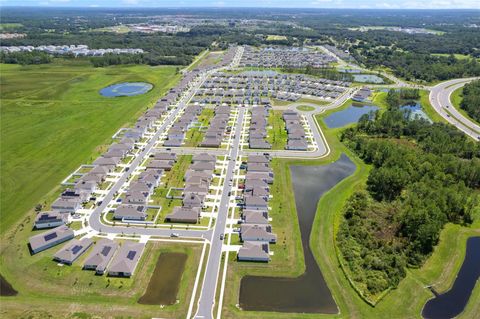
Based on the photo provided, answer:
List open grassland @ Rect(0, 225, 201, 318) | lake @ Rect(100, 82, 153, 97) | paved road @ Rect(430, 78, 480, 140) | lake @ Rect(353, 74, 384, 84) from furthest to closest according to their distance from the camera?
lake @ Rect(353, 74, 384, 84)
lake @ Rect(100, 82, 153, 97)
paved road @ Rect(430, 78, 480, 140)
open grassland @ Rect(0, 225, 201, 318)

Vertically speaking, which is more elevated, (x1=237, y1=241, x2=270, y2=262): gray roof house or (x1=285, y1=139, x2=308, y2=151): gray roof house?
(x1=285, y1=139, x2=308, y2=151): gray roof house

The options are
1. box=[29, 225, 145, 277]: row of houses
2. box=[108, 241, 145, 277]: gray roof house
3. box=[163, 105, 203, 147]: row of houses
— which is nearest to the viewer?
box=[108, 241, 145, 277]: gray roof house

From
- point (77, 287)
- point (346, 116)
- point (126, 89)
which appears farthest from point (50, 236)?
point (126, 89)

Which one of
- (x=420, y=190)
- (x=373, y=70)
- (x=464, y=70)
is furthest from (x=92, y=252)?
(x=464, y=70)

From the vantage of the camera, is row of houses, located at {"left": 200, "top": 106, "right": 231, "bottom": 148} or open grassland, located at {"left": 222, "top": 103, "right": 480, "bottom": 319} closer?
open grassland, located at {"left": 222, "top": 103, "right": 480, "bottom": 319}

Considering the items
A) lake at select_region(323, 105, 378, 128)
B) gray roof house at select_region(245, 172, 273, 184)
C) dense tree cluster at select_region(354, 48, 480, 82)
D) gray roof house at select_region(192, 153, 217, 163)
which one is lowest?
gray roof house at select_region(245, 172, 273, 184)

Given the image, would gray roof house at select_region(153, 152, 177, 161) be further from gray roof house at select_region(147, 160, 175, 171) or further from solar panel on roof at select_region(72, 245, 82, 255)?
solar panel on roof at select_region(72, 245, 82, 255)

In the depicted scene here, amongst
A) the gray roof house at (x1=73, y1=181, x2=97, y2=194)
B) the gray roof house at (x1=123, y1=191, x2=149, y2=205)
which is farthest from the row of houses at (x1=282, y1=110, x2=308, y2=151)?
the gray roof house at (x1=73, y1=181, x2=97, y2=194)
